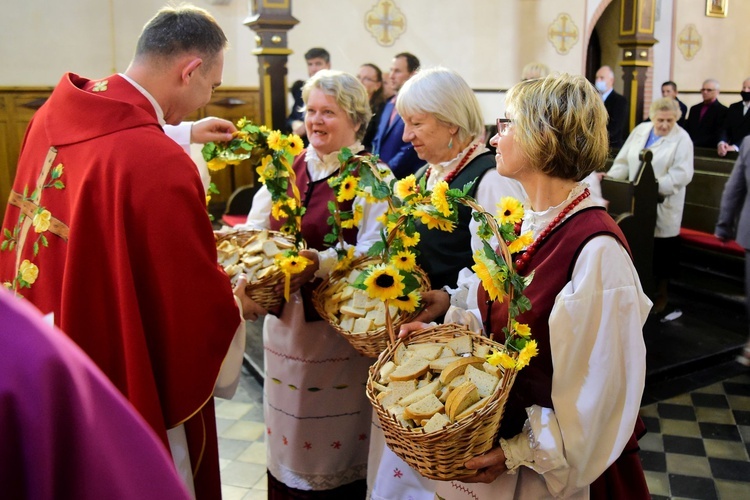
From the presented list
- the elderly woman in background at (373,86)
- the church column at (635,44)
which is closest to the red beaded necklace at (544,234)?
the elderly woman in background at (373,86)

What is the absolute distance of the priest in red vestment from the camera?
6.11 ft

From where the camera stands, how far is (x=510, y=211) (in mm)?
1762

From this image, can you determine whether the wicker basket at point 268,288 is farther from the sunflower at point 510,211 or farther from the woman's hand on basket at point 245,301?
the sunflower at point 510,211

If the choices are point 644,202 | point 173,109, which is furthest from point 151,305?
point 644,202

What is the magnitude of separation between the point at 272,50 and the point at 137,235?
4998 millimetres

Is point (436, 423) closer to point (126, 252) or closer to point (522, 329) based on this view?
point (522, 329)

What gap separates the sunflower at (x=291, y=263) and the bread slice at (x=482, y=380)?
0.96 meters

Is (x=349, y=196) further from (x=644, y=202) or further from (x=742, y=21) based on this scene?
(x=742, y=21)

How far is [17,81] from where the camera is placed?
25.9 ft

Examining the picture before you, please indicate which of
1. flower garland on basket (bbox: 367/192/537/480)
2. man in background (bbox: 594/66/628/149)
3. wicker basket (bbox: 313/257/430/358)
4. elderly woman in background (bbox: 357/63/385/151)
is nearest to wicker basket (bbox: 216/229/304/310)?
wicker basket (bbox: 313/257/430/358)

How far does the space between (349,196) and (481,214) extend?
0.80 meters

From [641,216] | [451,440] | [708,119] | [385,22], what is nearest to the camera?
[451,440]

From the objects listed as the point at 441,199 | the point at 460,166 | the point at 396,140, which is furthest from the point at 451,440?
the point at 396,140

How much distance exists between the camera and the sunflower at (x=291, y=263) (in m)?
2.50
